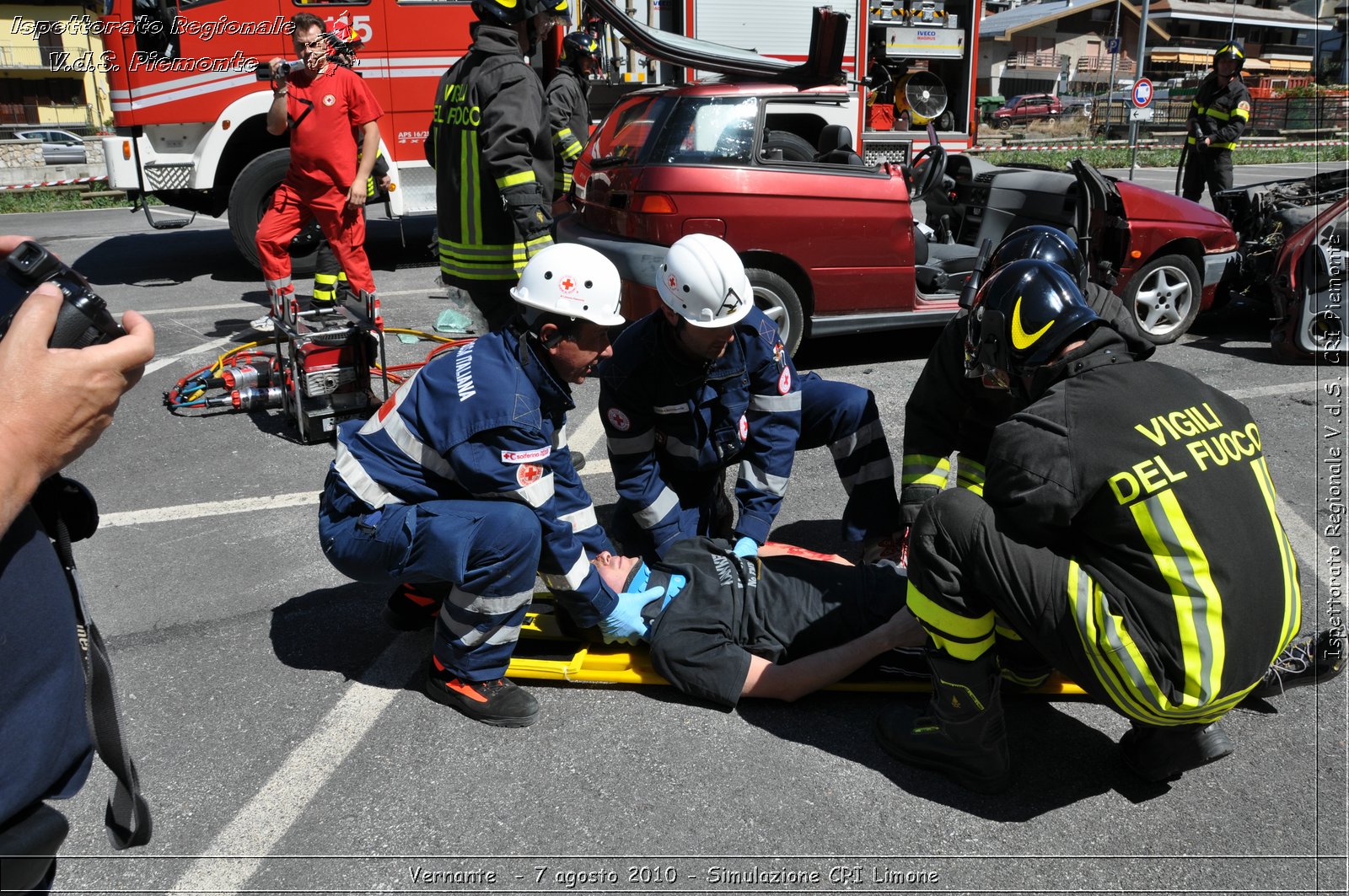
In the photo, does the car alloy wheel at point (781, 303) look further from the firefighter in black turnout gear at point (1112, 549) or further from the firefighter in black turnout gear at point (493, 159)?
the firefighter in black turnout gear at point (1112, 549)

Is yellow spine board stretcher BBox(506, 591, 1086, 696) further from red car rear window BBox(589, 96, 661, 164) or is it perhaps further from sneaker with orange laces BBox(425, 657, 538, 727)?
red car rear window BBox(589, 96, 661, 164)

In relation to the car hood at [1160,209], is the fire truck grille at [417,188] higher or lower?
higher

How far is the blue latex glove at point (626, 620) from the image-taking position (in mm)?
3094

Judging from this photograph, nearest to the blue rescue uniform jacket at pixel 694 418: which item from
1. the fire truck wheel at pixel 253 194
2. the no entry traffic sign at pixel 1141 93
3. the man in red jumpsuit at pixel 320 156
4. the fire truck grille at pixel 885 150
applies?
the man in red jumpsuit at pixel 320 156

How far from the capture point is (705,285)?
3.38 meters

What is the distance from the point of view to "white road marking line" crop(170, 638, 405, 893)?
242 cm

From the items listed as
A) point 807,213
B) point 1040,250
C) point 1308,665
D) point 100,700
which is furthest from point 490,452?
point 807,213

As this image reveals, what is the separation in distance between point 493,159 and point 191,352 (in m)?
3.65

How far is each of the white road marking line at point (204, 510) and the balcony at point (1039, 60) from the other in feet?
208

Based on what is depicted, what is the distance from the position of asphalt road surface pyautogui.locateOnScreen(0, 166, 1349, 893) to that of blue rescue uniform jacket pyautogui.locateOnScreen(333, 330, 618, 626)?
50 centimetres

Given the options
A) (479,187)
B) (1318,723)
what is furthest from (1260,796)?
(479,187)

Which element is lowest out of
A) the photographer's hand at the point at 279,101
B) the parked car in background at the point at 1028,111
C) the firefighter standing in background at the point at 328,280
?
the firefighter standing in background at the point at 328,280

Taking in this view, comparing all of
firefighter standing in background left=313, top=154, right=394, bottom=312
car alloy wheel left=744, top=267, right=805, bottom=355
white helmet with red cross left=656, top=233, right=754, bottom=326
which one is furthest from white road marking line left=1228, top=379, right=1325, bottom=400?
firefighter standing in background left=313, top=154, right=394, bottom=312

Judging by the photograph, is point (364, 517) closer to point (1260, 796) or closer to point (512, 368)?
point (512, 368)
